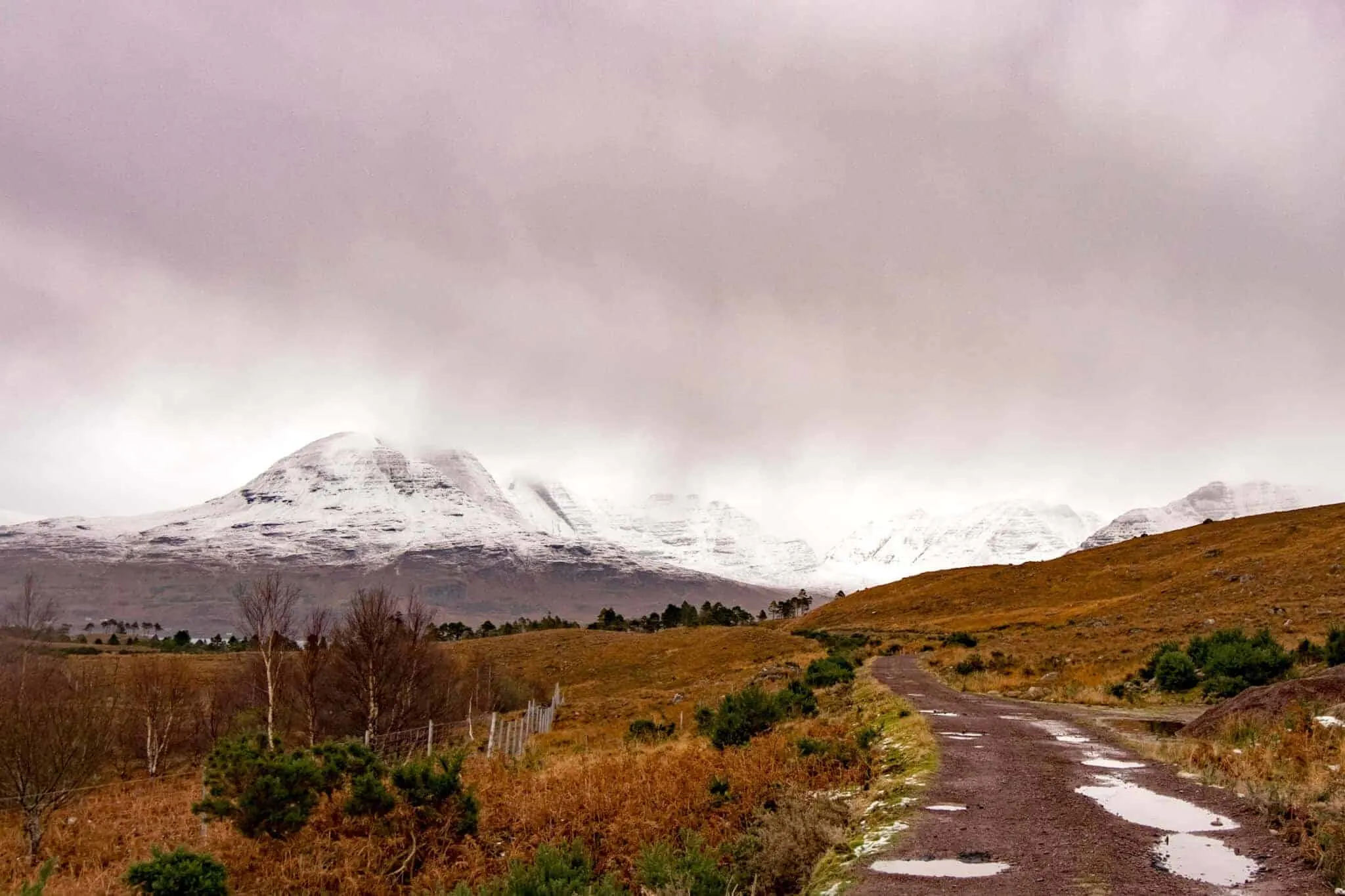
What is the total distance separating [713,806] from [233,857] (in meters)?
7.94

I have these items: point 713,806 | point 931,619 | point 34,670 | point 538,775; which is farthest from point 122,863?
point 931,619

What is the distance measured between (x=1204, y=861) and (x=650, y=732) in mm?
25017

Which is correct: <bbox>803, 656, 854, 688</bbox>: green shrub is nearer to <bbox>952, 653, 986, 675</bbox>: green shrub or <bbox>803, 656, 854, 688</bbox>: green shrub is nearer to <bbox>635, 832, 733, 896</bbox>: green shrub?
<bbox>952, 653, 986, 675</bbox>: green shrub

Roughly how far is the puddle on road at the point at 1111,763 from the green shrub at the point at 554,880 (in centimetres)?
797

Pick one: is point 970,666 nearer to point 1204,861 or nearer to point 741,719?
point 741,719

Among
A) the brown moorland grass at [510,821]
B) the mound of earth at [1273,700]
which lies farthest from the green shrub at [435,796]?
the mound of earth at [1273,700]

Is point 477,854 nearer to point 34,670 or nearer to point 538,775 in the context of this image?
point 538,775

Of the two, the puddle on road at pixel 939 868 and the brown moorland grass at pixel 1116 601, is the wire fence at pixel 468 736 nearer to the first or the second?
the puddle on road at pixel 939 868

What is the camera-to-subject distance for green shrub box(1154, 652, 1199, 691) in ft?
81.4

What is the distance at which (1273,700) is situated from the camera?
14.6m

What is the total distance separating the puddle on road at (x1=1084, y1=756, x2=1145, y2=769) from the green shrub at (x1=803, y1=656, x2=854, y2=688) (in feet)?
72.1

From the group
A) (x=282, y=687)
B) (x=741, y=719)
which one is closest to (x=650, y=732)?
(x=741, y=719)

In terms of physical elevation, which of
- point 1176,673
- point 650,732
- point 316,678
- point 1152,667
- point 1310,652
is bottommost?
point 316,678

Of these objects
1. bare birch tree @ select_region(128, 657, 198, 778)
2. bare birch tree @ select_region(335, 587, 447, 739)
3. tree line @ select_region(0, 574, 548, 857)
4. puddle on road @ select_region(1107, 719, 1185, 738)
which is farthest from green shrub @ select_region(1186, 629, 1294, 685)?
bare birch tree @ select_region(128, 657, 198, 778)
